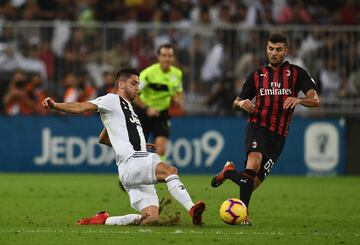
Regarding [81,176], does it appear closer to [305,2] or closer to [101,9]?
[101,9]

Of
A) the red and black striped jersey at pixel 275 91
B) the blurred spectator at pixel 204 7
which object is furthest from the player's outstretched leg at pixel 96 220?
the blurred spectator at pixel 204 7

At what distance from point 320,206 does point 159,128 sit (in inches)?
168

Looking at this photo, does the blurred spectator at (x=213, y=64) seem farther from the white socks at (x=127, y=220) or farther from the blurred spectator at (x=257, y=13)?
the white socks at (x=127, y=220)

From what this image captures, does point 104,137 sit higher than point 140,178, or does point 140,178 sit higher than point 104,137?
point 104,137

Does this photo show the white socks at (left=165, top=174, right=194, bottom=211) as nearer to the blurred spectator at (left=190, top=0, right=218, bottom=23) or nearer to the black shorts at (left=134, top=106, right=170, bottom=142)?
the black shorts at (left=134, top=106, right=170, bottom=142)

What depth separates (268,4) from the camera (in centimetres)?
2459

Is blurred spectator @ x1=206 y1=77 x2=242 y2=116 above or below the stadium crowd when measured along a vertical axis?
below

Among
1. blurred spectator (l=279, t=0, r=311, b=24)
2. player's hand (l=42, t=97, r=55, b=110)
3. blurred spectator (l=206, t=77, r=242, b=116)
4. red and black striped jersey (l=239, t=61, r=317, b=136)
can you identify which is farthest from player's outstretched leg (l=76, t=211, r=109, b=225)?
blurred spectator (l=279, t=0, r=311, b=24)

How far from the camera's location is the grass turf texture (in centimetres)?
948

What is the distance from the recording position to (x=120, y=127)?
1083cm

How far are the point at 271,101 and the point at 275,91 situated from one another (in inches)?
5.2

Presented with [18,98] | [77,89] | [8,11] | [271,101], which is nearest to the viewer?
[271,101]

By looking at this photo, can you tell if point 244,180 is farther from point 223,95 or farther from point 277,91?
point 223,95

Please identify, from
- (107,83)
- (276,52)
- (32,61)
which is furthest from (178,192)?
(32,61)
